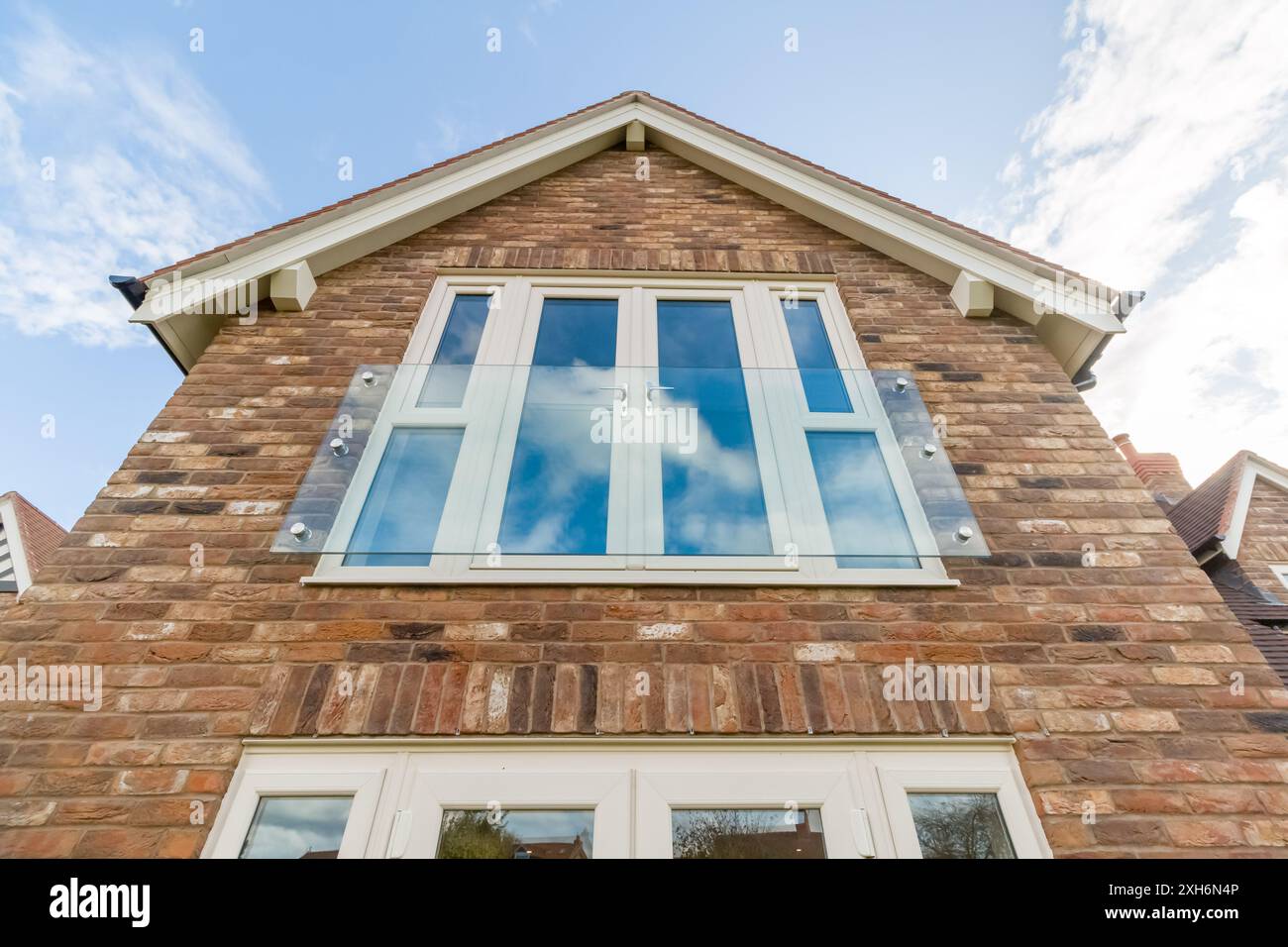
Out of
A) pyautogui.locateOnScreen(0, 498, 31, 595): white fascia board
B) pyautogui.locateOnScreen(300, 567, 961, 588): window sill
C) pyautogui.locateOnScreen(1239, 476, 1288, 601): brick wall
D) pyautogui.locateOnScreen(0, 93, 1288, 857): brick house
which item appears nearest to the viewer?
pyautogui.locateOnScreen(0, 93, 1288, 857): brick house

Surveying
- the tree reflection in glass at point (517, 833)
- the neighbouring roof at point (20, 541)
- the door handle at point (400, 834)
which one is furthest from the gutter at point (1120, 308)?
the neighbouring roof at point (20, 541)

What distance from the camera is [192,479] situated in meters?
2.87

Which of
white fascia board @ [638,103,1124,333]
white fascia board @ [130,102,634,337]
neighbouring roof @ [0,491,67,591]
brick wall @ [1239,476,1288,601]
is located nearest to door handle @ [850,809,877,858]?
white fascia board @ [638,103,1124,333]

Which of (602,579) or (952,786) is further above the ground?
(602,579)

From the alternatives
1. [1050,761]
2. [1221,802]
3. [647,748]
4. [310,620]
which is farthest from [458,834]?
[1221,802]

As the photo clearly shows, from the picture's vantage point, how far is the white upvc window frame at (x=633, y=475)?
8.55 feet

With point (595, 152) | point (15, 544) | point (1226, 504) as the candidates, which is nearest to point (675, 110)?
point (595, 152)

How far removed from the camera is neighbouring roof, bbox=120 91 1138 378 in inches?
138

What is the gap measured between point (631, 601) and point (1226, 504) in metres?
7.69

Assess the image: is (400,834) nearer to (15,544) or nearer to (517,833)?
(517,833)

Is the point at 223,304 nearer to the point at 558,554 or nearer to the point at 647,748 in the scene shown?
the point at 558,554

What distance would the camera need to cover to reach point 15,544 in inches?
329

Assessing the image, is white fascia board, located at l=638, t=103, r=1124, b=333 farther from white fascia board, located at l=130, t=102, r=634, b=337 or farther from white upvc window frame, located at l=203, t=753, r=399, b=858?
white upvc window frame, located at l=203, t=753, r=399, b=858
